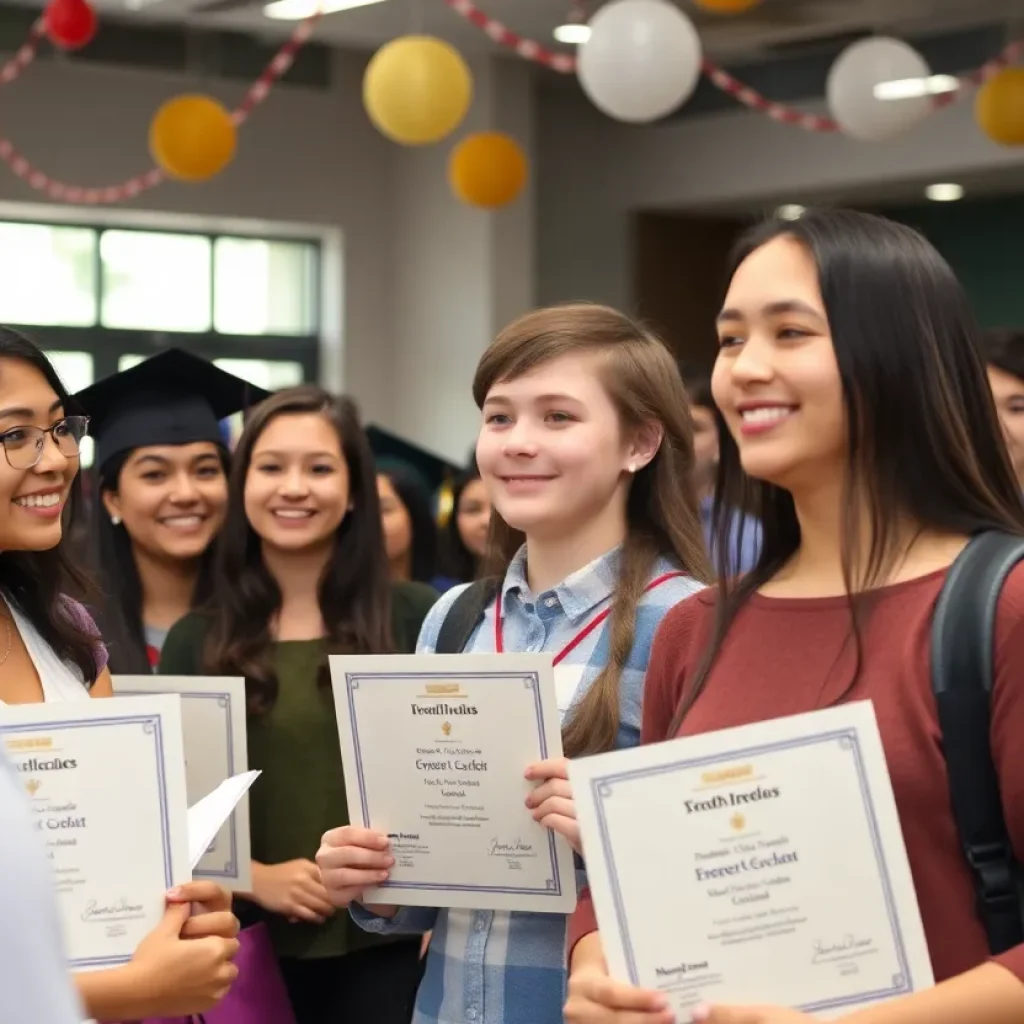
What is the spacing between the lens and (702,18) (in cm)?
991

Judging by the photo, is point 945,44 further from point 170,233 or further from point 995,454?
point 995,454

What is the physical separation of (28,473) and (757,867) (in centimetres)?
128

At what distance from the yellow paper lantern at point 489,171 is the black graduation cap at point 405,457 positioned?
2728mm

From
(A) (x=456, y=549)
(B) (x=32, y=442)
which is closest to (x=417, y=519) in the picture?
(A) (x=456, y=549)

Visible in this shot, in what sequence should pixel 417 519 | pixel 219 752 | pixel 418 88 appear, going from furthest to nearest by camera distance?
1. pixel 418 88
2. pixel 417 519
3. pixel 219 752

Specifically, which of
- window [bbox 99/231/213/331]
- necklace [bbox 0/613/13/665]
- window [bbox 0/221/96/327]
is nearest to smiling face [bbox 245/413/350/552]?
necklace [bbox 0/613/13/665]

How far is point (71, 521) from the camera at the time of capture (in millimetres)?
2934

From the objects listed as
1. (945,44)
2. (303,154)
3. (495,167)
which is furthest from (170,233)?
(945,44)

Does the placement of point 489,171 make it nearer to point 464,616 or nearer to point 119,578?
point 119,578

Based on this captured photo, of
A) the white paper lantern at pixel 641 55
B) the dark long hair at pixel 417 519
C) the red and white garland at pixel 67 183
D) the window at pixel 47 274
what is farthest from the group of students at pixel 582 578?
the window at pixel 47 274

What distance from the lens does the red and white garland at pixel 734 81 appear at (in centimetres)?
775

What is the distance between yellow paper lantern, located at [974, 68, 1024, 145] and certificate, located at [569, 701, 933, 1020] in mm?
6055

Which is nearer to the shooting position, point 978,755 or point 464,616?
point 978,755
